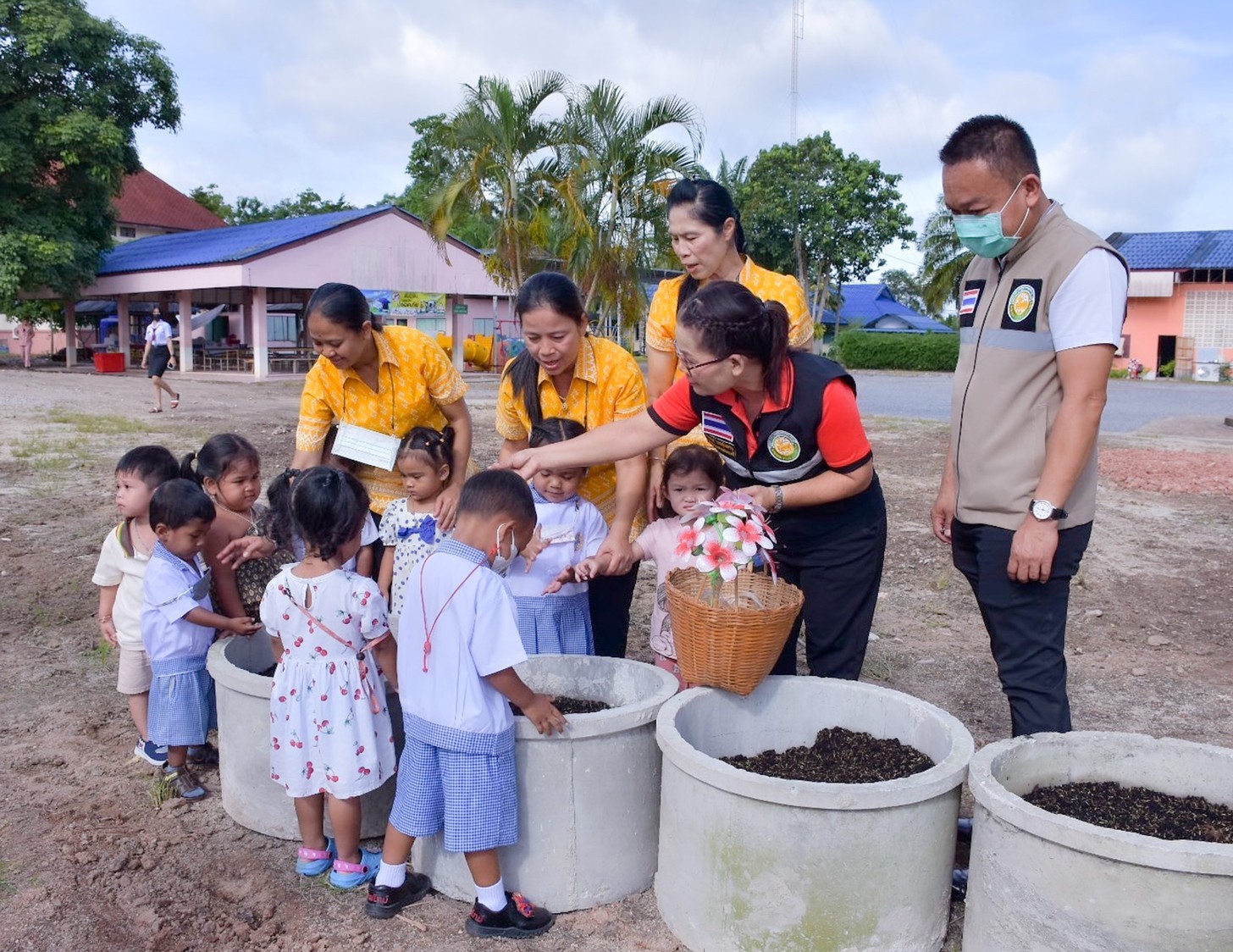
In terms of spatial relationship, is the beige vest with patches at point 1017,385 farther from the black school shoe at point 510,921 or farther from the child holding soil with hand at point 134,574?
the child holding soil with hand at point 134,574

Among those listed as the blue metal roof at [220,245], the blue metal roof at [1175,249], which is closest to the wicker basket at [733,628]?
the blue metal roof at [220,245]

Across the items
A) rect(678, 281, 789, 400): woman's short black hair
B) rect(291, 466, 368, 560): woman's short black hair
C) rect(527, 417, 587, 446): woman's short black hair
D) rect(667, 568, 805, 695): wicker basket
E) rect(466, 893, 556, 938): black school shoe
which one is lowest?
rect(466, 893, 556, 938): black school shoe

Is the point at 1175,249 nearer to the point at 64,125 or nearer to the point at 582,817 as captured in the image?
the point at 64,125

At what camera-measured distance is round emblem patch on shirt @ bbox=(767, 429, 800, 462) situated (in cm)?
301

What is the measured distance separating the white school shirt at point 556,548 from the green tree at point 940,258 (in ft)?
121

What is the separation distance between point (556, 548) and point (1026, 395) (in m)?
1.66

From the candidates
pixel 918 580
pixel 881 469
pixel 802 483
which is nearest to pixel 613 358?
pixel 802 483

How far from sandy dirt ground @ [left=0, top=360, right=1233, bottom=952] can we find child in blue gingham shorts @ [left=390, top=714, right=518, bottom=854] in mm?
292

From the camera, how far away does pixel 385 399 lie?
395 centimetres

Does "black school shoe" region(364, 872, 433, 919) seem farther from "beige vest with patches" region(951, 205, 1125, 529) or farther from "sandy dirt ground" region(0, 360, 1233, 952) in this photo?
"beige vest with patches" region(951, 205, 1125, 529)

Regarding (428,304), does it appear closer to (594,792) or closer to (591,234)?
(591,234)

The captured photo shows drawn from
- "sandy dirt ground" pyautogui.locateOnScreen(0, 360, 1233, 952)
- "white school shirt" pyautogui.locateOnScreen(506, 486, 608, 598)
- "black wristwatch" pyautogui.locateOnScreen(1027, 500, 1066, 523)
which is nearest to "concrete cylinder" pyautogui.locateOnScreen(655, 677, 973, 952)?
"sandy dirt ground" pyautogui.locateOnScreen(0, 360, 1233, 952)

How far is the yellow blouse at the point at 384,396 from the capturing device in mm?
3934

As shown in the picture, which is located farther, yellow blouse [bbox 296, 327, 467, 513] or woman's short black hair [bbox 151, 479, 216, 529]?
yellow blouse [bbox 296, 327, 467, 513]
